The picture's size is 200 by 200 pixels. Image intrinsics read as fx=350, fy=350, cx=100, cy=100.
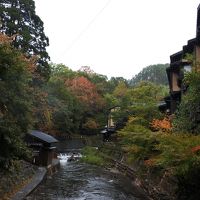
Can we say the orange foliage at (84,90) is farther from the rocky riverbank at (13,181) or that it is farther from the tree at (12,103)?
the tree at (12,103)

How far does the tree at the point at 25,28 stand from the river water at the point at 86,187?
45.4 feet

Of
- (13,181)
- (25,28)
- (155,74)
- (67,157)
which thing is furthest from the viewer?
(155,74)

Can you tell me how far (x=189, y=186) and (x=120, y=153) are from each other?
2771 cm

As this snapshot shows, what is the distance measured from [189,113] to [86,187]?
943cm

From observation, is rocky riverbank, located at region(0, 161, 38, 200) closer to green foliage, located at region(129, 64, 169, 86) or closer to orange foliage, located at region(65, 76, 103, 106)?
orange foliage, located at region(65, 76, 103, 106)

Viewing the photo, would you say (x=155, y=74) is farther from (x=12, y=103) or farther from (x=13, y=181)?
(x=13, y=181)

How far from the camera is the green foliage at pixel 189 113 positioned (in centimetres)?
1966

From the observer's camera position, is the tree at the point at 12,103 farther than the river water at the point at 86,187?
No

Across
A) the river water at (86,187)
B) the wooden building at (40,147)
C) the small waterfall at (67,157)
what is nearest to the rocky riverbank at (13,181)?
the river water at (86,187)

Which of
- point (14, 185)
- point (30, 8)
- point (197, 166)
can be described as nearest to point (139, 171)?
point (14, 185)

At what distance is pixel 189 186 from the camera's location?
1625 cm

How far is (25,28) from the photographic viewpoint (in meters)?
38.1

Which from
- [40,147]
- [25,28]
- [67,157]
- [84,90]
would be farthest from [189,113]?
[84,90]

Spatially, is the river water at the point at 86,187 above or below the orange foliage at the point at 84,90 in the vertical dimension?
below
